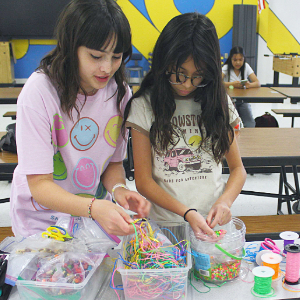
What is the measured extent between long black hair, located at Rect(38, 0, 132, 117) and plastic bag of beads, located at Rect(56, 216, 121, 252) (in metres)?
0.36

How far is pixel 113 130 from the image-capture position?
4.30ft

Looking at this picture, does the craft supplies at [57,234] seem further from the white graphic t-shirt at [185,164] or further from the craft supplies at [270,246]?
the craft supplies at [270,246]

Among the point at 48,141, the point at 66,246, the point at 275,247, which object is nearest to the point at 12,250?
the point at 66,246

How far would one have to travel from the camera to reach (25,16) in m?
7.96

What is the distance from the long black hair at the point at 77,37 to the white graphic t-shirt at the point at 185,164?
0.92 ft

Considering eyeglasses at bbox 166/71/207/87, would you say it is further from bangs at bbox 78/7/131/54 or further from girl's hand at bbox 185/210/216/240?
girl's hand at bbox 185/210/216/240

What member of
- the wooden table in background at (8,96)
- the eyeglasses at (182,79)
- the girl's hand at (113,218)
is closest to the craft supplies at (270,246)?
the girl's hand at (113,218)

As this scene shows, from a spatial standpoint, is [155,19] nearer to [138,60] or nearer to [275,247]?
[138,60]

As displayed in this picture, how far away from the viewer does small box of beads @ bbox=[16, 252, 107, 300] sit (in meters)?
0.91

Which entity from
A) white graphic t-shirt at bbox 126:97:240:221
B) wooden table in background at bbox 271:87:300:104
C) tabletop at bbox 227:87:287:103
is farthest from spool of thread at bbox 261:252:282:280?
wooden table in background at bbox 271:87:300:104

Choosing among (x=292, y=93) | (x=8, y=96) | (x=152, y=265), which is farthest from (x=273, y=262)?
(x=8, y=96)

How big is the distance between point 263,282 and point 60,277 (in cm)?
55

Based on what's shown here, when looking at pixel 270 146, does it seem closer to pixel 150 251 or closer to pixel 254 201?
Answer: pixel 254 201

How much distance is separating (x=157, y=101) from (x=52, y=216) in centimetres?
56
